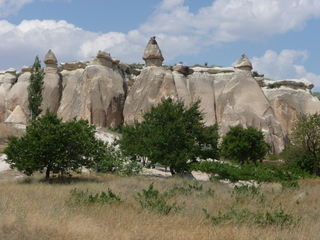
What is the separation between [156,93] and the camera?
34719mm

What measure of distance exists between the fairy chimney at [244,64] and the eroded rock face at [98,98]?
11.5m

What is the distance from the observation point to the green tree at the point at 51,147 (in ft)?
44.9

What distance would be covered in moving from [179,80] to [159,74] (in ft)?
7.56

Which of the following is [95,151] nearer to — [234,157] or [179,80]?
[234,157]

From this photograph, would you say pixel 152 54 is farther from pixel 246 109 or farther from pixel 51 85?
pixel 51 85

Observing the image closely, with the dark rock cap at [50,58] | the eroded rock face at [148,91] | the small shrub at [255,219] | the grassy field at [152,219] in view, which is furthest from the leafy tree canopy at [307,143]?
the dark rock cap at [50,58]

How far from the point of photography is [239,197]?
8750mm

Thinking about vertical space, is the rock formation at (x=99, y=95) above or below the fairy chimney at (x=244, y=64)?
below

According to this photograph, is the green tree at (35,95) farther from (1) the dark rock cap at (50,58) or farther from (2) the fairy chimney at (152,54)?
(2) the fairy chimney at (152,54)

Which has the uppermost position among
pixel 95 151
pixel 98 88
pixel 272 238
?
pixel 98 88

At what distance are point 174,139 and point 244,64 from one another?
72.7 feet

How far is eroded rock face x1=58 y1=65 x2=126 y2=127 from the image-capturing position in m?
34.5

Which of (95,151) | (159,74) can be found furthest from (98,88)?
(95,151)

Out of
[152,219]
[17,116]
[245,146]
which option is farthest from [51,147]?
[17,116]
